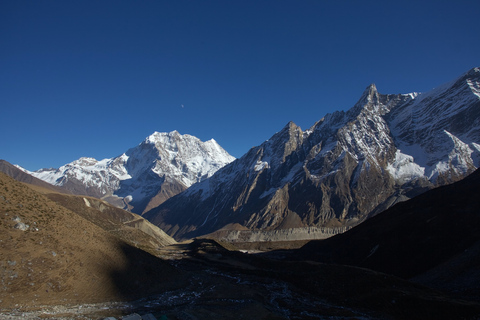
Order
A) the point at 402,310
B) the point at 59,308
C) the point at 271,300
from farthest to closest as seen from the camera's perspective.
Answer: the point at 271,300
the point at 402,310
the point at 59,308

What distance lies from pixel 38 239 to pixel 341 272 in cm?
5183

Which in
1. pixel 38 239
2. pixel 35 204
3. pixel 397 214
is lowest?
pixel 38 239

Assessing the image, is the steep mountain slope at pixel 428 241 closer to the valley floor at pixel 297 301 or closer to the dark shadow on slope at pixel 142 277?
the valley floor at pixel 297 301

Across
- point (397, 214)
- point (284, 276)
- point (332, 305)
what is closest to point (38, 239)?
point (332, 305)

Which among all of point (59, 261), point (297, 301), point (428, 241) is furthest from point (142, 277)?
point (428, 241)

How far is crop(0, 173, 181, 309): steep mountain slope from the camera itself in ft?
118

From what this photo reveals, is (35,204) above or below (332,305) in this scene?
above

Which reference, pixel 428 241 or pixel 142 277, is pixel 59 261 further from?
pixel 428 241

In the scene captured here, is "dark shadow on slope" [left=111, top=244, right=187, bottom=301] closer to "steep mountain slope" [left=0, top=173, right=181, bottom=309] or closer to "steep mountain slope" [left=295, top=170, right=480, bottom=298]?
"steep mountain slope" [left=0, top=173, right=181, bottom=309]

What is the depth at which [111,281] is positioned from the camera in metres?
43.9

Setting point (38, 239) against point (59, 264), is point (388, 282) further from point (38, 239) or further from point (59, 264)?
Result: point (38, 239)

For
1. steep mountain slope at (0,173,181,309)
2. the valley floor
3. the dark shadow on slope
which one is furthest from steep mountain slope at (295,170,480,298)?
steep mountain slope at (0,173,181,309)

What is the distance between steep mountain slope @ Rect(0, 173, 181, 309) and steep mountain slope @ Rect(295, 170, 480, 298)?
50.2 m

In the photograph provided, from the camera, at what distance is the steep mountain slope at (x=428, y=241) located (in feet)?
183
